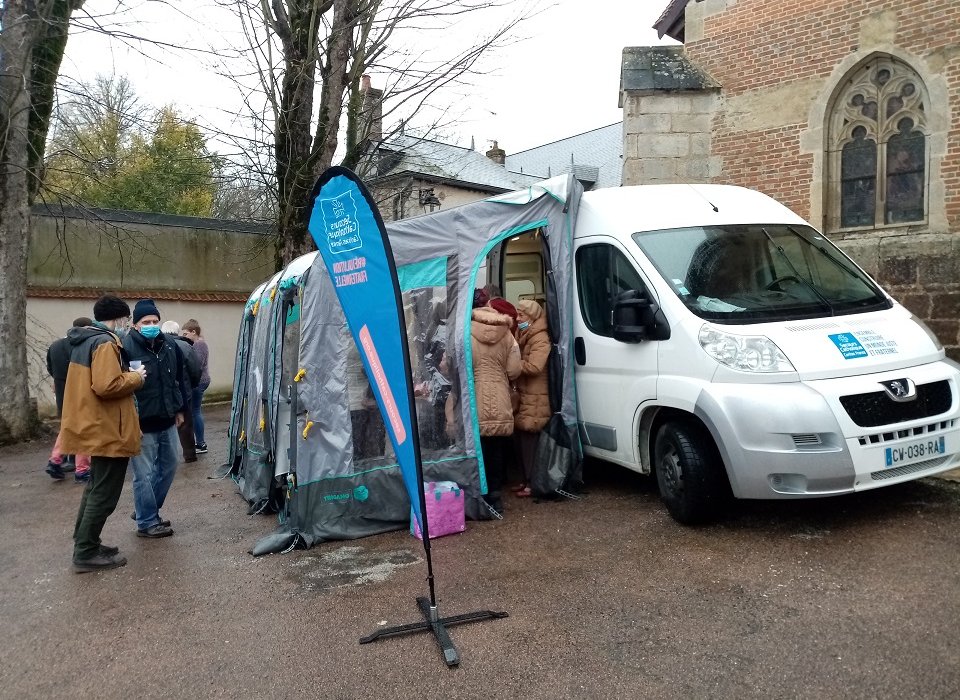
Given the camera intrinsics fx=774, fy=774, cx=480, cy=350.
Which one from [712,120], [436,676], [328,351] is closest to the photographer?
[436,676]

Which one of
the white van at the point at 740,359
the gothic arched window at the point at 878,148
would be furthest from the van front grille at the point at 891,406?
the gothic arched window at the point at 878,148

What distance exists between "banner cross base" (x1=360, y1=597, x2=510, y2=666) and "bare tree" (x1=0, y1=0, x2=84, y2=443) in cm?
948

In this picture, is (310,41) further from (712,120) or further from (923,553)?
(923,553)

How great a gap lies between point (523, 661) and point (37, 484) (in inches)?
279

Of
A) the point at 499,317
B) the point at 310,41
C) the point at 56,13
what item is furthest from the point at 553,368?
Result: the point at 56,13

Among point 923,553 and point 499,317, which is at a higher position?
point 499,317

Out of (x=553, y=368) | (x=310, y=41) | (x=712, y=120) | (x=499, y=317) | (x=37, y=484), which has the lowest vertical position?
(x=37, y=484)

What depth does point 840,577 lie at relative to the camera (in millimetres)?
4309

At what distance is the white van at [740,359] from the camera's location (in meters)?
4.71

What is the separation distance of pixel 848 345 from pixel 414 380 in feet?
10.2

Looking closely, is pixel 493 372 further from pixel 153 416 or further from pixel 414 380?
pixel 153 416

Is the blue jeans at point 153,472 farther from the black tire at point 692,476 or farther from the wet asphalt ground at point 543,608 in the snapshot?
the black tire at point 692,476

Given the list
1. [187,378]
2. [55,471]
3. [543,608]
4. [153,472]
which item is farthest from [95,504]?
[55,471]

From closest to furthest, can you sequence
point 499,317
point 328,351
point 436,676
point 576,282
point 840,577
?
point 436,676, point 840,577, point 328,351, point 499,317, point 576,282
